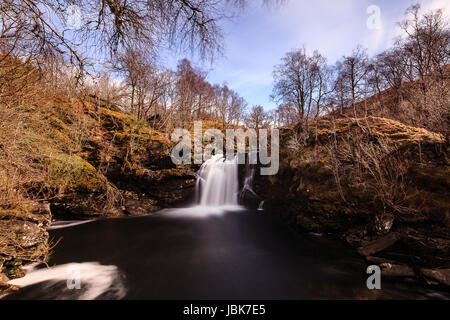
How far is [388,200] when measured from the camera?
5488 mm

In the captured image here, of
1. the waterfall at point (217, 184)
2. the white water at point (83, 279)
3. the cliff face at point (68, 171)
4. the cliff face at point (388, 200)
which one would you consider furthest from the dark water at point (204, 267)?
the waterfall at point (217, 184)

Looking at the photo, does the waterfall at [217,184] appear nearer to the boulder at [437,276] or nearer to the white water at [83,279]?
the white water at [83,279]

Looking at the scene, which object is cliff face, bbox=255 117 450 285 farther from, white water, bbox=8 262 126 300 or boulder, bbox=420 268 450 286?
white water, bbox=8 262 126 300

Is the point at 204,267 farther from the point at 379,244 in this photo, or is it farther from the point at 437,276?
the point at 437,276

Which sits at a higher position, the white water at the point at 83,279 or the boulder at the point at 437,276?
the boulder at the point at 437,276

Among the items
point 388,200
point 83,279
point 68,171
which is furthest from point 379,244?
point 68,171

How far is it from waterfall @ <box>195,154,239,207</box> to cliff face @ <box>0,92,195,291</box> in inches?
35.0

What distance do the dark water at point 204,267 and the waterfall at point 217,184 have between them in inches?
165

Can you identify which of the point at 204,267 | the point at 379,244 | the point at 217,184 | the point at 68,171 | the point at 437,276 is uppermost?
the point at 68,171

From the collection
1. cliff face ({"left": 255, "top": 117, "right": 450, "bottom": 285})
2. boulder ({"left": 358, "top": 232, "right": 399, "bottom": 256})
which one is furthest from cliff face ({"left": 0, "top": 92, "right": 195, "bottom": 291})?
boulder ({"left": 358, "top": 232, "right": 399, "bottom": 256})

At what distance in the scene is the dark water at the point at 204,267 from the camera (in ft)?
13.8

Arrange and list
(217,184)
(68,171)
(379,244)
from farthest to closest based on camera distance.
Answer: (217,184) < (68,171) < (379,244)

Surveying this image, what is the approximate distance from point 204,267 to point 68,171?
7.88 meters
